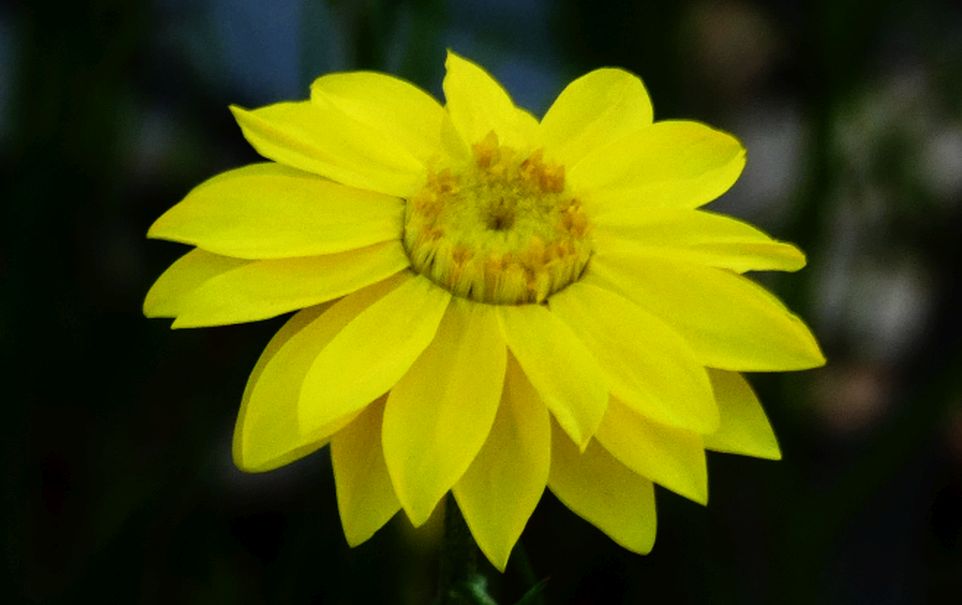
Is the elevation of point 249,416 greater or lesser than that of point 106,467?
greater

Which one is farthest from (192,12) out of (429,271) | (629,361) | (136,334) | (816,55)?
(629,361)

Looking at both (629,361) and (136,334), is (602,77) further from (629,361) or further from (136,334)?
(136,334)

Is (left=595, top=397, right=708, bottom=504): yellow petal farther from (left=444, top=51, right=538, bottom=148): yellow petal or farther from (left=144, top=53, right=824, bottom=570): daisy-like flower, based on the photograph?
(left=444, top=51, right=538, bottom=148): yellow petal

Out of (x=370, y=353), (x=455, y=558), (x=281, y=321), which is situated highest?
(x=370, y=353)

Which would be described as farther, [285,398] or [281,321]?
[281,321]

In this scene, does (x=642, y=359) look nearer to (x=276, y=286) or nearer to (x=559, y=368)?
(x=559, y=368)

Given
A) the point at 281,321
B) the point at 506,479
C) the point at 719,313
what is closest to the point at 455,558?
the point at 506,479
